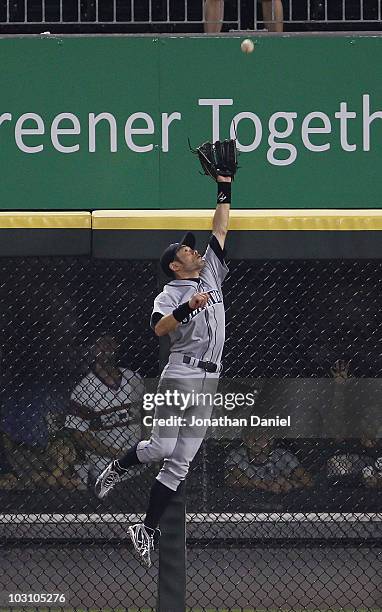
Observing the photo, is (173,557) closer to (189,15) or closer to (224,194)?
(224,194)

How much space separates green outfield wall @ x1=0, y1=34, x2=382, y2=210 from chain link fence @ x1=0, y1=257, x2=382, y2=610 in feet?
3.27

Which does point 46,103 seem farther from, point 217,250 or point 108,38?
point 217,250

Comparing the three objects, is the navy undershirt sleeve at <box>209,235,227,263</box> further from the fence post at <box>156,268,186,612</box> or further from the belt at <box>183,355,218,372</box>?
the fence post at <box>156,268,186,612</box>

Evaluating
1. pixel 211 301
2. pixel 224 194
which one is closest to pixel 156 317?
pixel 211 301

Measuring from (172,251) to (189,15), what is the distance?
12.9 feet

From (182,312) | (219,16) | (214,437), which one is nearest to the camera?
(182,312)

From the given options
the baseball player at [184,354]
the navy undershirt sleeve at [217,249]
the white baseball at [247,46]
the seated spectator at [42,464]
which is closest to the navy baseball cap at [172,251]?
the baseball player at [184,354]

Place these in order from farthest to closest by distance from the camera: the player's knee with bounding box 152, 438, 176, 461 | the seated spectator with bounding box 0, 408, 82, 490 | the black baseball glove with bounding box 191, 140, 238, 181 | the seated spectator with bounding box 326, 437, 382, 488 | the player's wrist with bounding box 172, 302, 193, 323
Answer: the seated spectator with bounding box 326, 437, 382, 488 → the seated spectator with bounding box 0, 408, 82, 490 → the black baseball glove with bounding box 191, 140, 238, 181 → the player's knee with bounding box 152, 438, 176, 461 → the player's wrist with bounding box 172, 302, 193, 323

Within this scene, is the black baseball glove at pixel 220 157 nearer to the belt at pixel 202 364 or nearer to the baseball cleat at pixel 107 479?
the belt at pixel 202 364

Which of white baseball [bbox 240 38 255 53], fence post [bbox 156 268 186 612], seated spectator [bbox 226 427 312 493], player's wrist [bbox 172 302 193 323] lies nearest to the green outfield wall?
white baseball [bbox 240 38 255 53]

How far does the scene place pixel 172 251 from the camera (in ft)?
17.3

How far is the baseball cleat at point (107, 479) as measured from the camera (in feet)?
17.9

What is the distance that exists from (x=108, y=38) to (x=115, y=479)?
3444mm

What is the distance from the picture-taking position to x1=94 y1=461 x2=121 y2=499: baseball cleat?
5465 millimetres
